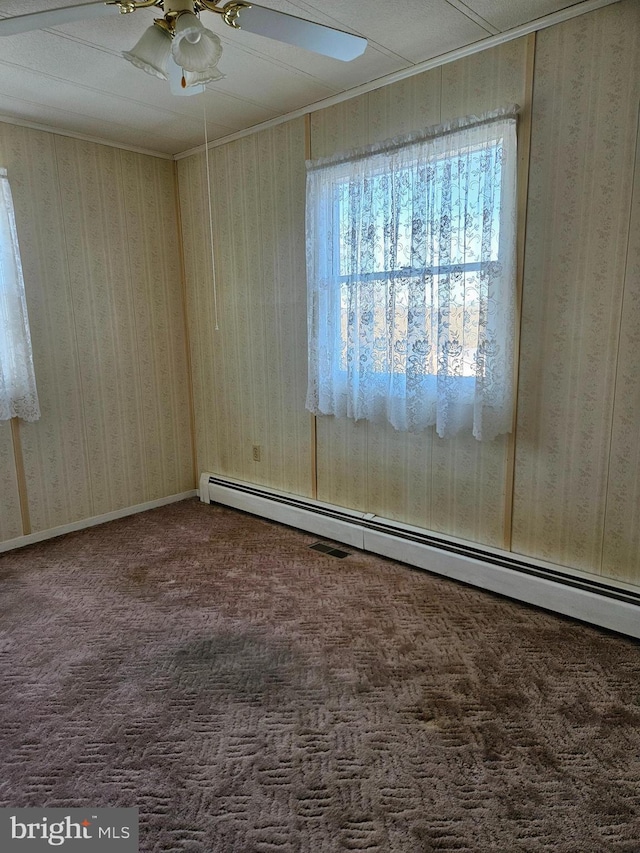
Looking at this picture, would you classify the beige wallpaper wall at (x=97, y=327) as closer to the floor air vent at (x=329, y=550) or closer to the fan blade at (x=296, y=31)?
the floor air vent at (x=329, y=550)

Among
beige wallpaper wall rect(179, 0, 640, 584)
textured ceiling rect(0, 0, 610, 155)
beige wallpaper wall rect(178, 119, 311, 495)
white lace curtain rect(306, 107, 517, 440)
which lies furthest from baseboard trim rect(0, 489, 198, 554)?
textured ceiling rect(0, 0, 610, 155)

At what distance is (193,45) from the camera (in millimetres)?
1663

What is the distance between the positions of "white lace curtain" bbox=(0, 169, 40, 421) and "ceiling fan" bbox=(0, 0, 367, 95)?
5.77 feet

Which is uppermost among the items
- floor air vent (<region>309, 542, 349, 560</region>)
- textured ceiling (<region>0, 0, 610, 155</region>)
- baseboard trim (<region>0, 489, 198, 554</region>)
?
textured ceiling (<region>0, 0, 610, 155</region>)

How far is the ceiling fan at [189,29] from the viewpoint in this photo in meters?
1.59

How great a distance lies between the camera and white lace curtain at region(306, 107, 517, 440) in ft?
8.21

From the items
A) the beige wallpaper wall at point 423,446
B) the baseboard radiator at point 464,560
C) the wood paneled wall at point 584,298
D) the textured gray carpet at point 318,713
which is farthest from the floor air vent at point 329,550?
the wood paneled wall at point 584,298

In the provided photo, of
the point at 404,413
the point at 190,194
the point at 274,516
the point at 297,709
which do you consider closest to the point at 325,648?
the point at 297,709

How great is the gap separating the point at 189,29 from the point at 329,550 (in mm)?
2595

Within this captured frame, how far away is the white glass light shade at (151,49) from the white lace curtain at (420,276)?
4.39 feet

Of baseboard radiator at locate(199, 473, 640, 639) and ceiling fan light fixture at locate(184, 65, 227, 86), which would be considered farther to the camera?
baseboard radiator at locate(199, 473, 640, 639)

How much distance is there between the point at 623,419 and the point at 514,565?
2.77 feet

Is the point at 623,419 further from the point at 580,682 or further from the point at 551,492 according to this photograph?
the point at 580,682

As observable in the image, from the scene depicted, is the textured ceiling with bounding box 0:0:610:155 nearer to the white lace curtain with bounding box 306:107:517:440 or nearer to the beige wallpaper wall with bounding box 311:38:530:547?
the beige wallpaper wall with bounding box 311:38:530:547
